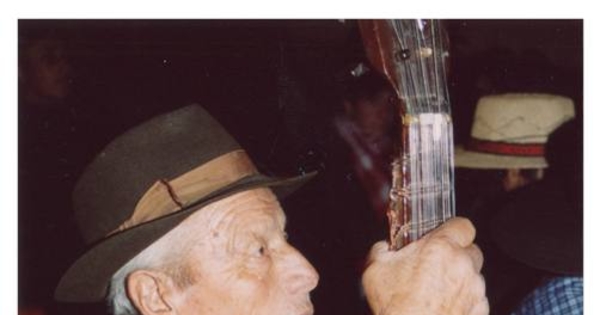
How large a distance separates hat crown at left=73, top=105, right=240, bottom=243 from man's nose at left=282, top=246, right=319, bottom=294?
1.24ft

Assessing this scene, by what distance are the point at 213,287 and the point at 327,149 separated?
10.4 ft

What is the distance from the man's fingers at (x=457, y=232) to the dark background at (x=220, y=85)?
2.56 m

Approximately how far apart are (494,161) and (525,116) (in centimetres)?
30

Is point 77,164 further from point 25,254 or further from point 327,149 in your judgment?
point 327,149

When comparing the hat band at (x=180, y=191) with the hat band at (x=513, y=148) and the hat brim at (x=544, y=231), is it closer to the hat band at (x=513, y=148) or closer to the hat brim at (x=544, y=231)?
the hat brim at (x=544, y=231)

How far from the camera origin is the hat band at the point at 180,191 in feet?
6.31

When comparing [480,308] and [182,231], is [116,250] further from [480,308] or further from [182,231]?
[480,308]

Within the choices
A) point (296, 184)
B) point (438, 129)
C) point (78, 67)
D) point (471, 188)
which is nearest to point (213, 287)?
point (296, 184)

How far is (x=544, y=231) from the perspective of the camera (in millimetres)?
2293

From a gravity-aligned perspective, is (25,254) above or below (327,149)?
below

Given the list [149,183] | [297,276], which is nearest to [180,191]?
[149,183]

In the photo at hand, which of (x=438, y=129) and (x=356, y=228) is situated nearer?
(x=438, y=129)
